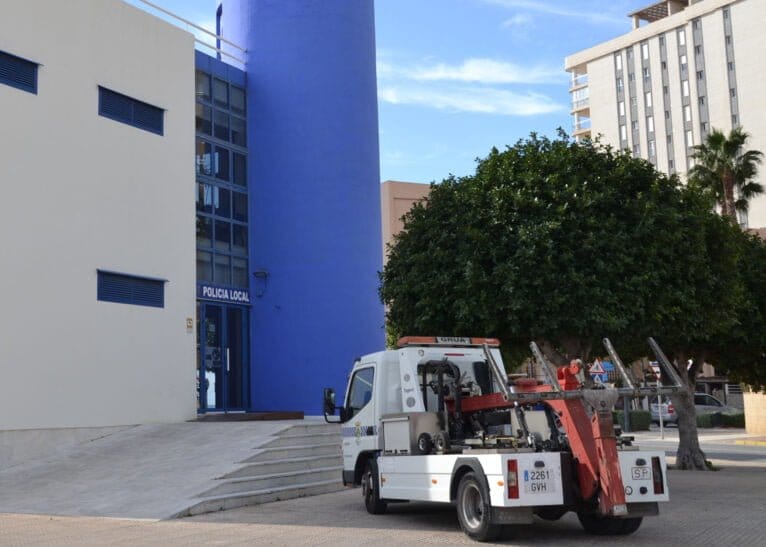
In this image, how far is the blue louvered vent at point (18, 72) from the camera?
18469 mm

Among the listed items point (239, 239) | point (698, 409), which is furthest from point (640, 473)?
point (698, 409)

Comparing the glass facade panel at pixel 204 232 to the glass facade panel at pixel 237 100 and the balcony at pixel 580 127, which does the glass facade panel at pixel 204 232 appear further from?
the balcony at pixel 580 127

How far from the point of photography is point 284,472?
16.9 m

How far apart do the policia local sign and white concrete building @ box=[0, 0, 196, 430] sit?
1232 millimetres

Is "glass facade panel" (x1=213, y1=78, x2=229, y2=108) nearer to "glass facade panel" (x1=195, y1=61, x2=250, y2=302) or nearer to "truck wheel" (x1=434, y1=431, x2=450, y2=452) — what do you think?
"glass facade panel" (x1=195, y1=61, x2=250, y2=302)

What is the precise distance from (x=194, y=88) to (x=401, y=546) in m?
15.8

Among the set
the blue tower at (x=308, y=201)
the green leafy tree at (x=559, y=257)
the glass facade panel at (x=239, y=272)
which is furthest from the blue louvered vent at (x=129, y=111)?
the green leafy tree at (x=559, y=257)

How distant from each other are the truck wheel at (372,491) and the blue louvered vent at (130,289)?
8.58 m

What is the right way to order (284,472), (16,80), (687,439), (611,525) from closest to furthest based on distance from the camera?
(611,525) < (284,472) < (16,80) < (687,439)

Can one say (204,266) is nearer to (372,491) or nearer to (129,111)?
(129,111)

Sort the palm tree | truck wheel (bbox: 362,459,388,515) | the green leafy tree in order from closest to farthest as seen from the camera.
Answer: truck wheel (bbox: 362,459,388,515), the green leafy tree, the palm tree

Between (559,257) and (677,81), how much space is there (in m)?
68.0

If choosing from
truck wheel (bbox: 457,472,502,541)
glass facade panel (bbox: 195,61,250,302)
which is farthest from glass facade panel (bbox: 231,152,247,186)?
truck wheel (bbox: 457,472,502,541)

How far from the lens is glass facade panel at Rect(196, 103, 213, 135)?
963 inches
